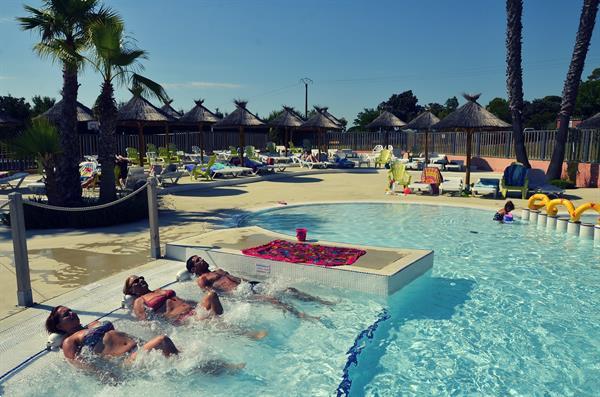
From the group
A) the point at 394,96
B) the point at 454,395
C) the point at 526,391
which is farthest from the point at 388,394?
the point at 394,96

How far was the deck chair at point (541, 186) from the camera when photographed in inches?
526

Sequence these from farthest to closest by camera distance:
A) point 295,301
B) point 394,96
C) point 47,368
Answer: point 394,96
point 295,301
point 47,368

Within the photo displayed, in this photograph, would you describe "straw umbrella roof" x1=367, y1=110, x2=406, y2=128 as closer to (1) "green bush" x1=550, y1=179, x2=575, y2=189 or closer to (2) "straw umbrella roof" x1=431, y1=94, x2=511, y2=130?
(2) "straw umbrella roof" x1=431, y1=94, x2=511, y2=130

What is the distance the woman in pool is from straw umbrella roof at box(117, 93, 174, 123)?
13.1 m

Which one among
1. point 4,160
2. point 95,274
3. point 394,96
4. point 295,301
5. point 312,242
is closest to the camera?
point 295,301

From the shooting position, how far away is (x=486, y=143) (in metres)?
24.2

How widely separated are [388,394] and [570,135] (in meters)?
Answer: 16.7

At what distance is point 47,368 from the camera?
379 centimetres

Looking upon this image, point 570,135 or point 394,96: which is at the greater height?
point 394,96

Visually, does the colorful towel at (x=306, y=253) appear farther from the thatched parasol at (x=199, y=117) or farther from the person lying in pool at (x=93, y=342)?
the thatched parasol at (x=199, y=117)

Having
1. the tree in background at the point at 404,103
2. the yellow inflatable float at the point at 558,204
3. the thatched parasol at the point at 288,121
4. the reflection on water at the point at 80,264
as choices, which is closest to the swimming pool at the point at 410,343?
the reflection on water at the point at 80,264

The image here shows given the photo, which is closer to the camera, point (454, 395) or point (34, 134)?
point (454, 395)

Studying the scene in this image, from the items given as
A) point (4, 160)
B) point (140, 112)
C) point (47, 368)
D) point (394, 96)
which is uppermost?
point (394, 96)

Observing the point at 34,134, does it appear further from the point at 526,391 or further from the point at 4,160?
the point at 4,160
